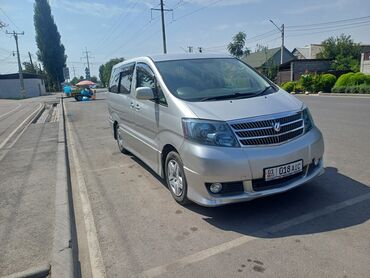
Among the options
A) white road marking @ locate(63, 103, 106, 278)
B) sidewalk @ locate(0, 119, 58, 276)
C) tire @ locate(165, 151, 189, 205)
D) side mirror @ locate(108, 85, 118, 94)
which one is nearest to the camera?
white road marking @ locate(63, 103, 106, 278)

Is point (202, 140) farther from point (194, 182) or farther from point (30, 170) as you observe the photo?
point (30, 170)

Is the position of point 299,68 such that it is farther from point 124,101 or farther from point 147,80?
point 147,80

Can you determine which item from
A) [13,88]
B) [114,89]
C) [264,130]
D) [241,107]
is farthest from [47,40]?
[264,130]

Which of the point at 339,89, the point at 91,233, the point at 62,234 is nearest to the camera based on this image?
the point at 62,234

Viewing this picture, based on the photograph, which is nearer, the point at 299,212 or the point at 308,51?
the point at 299,212

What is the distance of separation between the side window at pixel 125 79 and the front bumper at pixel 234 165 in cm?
253

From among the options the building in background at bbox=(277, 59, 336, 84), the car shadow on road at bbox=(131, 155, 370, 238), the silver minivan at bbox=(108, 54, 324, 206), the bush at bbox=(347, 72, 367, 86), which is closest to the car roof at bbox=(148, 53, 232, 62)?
the silver minivan at bbox=(108, 54, 324, 206)

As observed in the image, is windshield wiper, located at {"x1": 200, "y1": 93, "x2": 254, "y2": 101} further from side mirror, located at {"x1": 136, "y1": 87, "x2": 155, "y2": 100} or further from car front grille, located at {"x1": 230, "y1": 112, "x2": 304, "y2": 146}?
side mirror, located at {"x1": 136, "y1": 87, "x2": 155, "y2": 100}

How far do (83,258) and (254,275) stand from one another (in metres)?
1.70

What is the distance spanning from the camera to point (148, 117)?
187 inches

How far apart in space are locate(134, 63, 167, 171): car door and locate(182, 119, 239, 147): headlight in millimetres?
749

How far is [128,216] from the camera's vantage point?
404 centimetres

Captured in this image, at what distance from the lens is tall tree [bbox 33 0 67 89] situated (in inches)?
2503

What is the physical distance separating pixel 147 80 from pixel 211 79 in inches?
40.2
